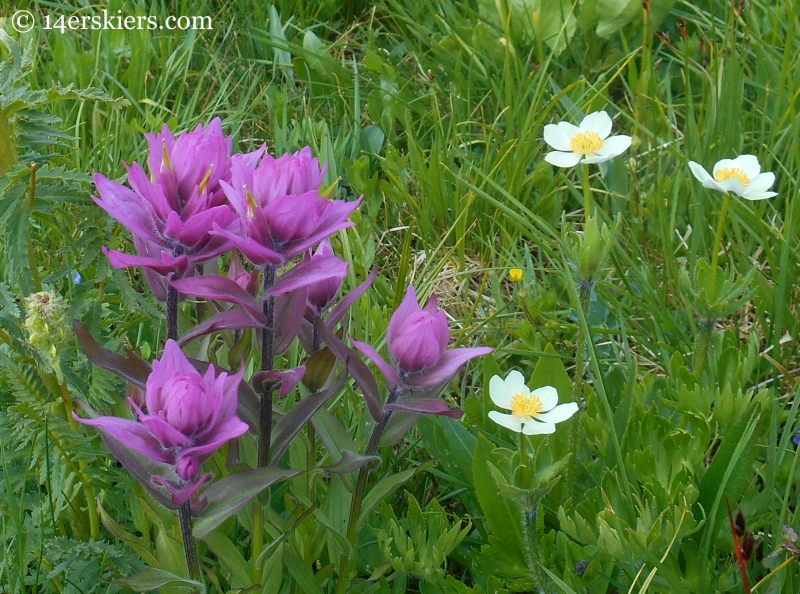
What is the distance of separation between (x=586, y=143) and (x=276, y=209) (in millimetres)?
786

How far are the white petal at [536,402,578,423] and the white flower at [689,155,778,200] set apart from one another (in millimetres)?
520

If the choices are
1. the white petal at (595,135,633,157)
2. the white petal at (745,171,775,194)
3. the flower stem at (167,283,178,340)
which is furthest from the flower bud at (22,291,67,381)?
the white petal at (745,171,775,194)

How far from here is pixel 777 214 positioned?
2096 mm

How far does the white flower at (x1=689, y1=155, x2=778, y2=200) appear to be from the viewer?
4.91ft

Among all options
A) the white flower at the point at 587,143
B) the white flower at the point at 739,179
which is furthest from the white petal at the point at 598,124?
the white flower at the point at 739,179

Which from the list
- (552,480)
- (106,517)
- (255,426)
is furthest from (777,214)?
(106,517)

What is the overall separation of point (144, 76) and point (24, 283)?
5.27ft

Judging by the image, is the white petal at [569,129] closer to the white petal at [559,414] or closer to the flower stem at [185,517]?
the white petal at [559,414]

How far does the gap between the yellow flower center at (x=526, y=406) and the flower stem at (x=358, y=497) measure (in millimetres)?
221

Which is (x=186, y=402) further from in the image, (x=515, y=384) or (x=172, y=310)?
(x=515, y=384)

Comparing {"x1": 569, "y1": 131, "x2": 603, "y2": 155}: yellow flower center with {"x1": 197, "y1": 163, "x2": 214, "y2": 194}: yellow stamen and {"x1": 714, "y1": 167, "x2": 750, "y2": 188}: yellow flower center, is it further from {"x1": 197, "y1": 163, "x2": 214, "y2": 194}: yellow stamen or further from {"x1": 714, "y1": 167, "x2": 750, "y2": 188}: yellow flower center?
{"x1": 197, "y1": 163, "x2": 214, "y2": 194}: yellow stamen

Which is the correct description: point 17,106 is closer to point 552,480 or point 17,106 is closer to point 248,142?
point 552,480

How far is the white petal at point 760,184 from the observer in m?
1.56

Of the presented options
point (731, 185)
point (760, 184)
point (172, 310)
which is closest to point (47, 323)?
point (172, 310)
